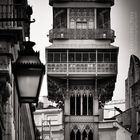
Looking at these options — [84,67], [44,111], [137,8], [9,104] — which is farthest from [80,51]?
[9,104]

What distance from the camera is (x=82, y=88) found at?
92875 millimetres

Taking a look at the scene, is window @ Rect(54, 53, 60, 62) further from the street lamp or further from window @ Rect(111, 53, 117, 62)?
the street lamp

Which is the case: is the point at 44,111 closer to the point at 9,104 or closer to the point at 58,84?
the point at 58,84

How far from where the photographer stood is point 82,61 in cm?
9019

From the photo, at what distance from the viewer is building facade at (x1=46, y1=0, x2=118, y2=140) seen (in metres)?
89.3

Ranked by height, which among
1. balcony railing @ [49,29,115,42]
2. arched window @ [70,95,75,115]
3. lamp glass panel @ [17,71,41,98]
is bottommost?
arched window @ [70,95,75,115]

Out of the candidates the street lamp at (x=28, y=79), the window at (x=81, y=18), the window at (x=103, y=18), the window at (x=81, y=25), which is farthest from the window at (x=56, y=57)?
the street lamp at (x=28, y=79)

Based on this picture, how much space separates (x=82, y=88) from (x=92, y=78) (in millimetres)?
3004

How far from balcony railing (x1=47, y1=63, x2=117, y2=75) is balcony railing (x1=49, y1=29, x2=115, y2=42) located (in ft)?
9.27

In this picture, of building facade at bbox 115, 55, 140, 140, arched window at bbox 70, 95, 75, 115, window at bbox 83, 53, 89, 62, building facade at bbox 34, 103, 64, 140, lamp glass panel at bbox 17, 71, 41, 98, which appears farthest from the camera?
building facade at bbox 34, 103, 64, 140

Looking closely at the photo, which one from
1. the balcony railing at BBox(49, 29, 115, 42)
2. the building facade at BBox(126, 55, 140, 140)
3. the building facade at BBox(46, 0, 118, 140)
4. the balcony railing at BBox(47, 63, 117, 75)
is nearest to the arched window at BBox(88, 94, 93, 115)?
the building facade at BBox(46, 0, 118, 140)

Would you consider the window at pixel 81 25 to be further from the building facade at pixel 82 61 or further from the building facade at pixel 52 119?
the building facade at pixel 52 119

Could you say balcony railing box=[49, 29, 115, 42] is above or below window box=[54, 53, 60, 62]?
above

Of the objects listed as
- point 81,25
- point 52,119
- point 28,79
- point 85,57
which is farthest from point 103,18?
point 28,79
